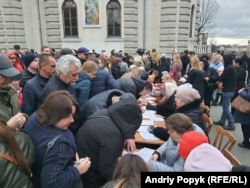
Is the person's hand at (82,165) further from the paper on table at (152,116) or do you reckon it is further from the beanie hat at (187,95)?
the paper on table at (152,116)

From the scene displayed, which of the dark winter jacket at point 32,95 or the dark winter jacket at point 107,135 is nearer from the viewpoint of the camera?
the dark winter jacket at point 107,135

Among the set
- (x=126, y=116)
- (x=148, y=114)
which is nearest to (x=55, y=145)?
(x=126, y=116)

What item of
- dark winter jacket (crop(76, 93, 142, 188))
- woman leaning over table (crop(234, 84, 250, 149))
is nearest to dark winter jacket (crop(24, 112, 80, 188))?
dark winter jacket (crop(76, 93, 142, 188))

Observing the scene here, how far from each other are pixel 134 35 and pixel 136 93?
35.5 feet

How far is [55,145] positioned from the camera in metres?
1.58

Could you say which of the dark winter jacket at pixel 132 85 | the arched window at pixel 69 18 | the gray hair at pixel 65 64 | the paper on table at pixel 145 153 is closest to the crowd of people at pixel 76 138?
the gray hair at pixel 65 64

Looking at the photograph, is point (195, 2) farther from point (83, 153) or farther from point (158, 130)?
point (83, 153)

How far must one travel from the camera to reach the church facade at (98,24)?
13.8 m

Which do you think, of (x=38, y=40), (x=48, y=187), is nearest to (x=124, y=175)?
(x=48, y=187)

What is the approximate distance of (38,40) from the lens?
14.8 m

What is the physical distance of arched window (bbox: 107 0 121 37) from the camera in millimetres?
14070

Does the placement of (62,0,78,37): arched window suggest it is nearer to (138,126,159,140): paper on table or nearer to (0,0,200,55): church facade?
(0,0,200,55): church facade

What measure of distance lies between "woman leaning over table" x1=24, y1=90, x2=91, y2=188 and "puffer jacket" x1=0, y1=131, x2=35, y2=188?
0.06m

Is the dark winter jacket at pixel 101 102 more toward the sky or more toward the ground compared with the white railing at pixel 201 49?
more toward the ground
